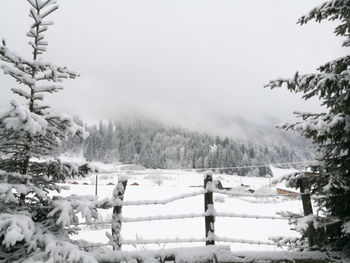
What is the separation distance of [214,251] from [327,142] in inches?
133

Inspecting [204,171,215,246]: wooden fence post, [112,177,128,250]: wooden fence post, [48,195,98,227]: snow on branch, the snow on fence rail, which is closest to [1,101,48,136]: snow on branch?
[48,195,98,227]: snow on branch

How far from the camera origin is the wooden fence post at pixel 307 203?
5.25m

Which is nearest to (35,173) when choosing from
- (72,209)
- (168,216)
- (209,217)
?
(72,209)

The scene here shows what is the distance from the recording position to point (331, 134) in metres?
5.16

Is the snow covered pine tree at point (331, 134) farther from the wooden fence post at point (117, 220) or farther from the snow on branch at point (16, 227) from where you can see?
the snow on branch at point (16, 227)

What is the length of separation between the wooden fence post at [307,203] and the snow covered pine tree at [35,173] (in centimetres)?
399

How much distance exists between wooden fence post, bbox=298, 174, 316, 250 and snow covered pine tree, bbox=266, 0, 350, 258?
0.52ft

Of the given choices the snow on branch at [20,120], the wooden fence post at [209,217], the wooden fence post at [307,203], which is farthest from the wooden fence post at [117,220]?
the wooden fence post at [307,203]

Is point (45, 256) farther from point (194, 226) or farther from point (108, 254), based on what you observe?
point (194, 226)

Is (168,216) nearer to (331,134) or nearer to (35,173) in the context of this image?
(35,173)

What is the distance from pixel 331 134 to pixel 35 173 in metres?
5.29

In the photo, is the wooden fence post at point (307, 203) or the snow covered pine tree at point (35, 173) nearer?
the snow covered pine tree at point (35, 173)

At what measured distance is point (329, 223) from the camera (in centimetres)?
497

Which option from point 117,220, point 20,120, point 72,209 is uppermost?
point 20,120
